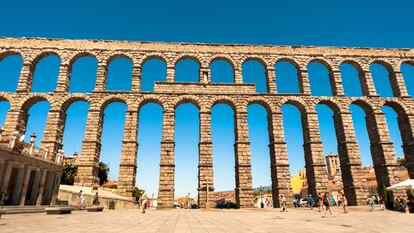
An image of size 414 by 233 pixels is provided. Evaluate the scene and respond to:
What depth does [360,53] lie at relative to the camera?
106ft

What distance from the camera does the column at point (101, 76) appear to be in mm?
28750

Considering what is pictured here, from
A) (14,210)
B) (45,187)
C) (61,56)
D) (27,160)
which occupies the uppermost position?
(61,56)

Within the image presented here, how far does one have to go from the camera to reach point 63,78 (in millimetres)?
28875

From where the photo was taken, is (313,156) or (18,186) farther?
(313,156)

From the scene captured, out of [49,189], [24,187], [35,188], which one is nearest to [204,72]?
[49,189]

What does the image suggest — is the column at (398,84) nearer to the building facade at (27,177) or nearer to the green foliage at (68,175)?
the building facade at (27,177)

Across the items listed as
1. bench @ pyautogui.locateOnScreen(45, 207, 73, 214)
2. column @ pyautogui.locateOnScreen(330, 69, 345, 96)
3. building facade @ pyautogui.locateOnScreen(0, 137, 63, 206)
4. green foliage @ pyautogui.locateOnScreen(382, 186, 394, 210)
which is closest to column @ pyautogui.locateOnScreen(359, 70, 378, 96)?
column @ pyautogui.locateOnScreen(330, 69, 345, 96)

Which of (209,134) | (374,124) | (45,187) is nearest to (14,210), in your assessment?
(45,187)

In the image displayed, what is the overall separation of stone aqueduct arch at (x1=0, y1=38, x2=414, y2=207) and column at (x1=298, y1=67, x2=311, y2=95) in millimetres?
112

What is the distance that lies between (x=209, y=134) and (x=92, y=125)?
11107 mm

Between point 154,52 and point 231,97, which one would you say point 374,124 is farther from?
point 154,52

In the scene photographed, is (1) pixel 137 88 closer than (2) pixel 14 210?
No

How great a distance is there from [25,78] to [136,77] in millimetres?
10901

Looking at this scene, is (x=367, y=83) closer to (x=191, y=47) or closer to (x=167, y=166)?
(x=191, y=47)
